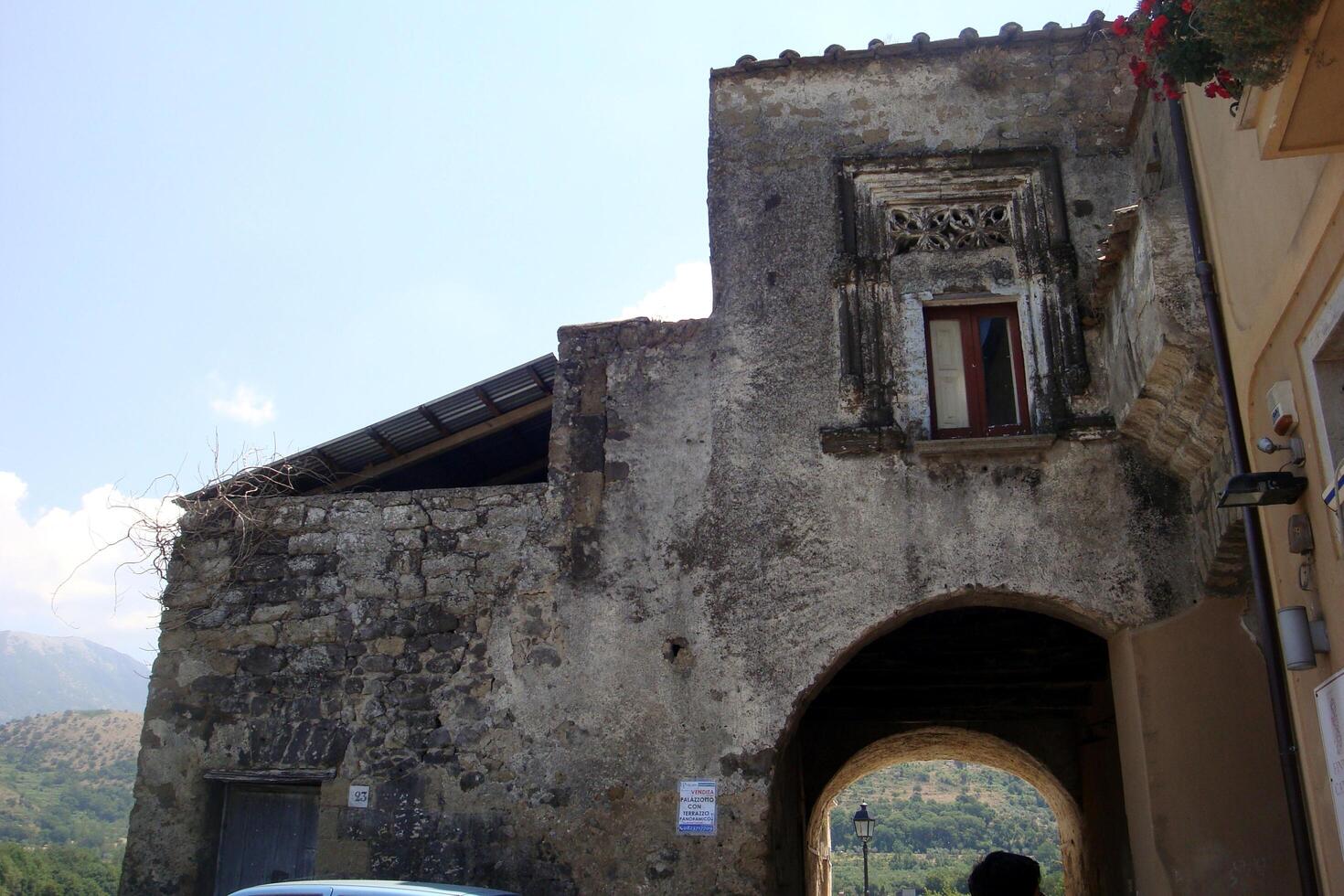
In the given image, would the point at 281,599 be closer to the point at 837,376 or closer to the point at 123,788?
the point at 837,376

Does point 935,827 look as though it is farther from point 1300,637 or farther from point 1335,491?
point 1335,491

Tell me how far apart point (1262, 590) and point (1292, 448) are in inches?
34.6

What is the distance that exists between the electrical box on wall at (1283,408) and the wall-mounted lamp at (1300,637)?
2.72 ft

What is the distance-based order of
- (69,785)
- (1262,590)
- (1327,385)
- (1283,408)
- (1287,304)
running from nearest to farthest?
(1327,385) → (1287,304) → (1283,408) → (1262,590) → (69,785)

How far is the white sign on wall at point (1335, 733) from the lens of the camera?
16.3 feet

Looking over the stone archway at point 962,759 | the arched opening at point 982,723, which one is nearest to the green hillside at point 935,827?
the stone archway at point 962,759

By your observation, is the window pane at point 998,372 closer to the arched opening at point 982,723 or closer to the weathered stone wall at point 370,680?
the arched opening at point 982,723

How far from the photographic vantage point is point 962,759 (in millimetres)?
15180

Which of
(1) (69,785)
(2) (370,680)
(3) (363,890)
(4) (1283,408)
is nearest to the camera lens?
(4) (1283,408)

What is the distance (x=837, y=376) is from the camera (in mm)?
8359

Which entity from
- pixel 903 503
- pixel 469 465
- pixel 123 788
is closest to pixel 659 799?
pixel 903 503

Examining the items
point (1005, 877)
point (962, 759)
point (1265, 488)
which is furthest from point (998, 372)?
point (962, 759)

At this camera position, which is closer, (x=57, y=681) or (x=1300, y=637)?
(x=1300, y=637)

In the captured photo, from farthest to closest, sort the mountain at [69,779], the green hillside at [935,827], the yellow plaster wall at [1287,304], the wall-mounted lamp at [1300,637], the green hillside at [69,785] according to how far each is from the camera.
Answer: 1. the mountain at [69,779]
2. the green hillside at [69,785]
3. the green hillside at [935,827]
4. the wall-mounted lamp at [1300,637]
5. the yellow plaster wall at [1287,304]
